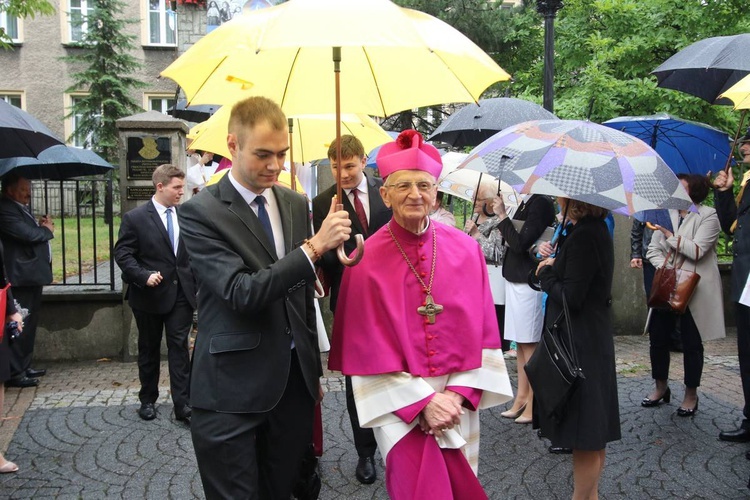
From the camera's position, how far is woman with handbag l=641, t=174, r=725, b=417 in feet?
19.4

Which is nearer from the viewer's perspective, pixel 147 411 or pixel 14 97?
pixel 147 411

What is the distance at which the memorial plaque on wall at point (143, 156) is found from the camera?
781cm

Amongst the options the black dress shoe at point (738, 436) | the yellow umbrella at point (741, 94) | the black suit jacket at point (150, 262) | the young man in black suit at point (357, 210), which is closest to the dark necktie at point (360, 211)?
the young man in black suit at point (357, 210)

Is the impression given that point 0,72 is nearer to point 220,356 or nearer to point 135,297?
point 135,297

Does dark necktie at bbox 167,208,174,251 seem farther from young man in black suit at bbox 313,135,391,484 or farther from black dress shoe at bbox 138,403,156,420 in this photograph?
young man in black suit at bbox 313,135,391,484

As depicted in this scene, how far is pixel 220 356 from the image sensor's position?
9.34 feet

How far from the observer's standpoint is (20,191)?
23.3 feet

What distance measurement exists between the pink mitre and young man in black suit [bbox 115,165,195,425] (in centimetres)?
318

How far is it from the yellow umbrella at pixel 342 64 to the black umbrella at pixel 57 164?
182 inches

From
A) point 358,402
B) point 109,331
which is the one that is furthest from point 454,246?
point 109,331

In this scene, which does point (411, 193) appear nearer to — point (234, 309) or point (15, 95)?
point (234, 309)

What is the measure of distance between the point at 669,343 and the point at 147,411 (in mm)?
4442

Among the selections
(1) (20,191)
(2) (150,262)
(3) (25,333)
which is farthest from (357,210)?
(3) (25,333)

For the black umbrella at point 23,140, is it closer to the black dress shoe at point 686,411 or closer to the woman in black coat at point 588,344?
the woman in black coat at point 588,344
